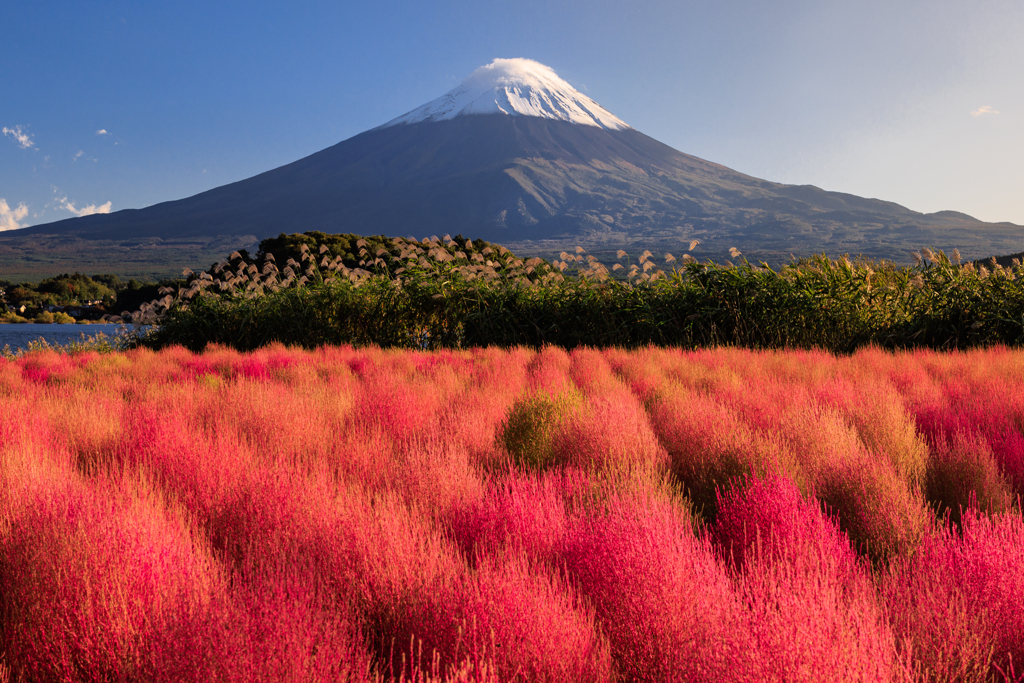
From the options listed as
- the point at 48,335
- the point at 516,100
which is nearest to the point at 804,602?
the point at 48,335

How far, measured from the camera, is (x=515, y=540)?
4.44 ft

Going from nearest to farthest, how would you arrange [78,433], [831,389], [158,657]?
[158,657]
[78,433]
[831,389]

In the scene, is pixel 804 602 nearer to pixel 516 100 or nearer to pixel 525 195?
pixel 525 195

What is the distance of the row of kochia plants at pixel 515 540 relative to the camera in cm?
94

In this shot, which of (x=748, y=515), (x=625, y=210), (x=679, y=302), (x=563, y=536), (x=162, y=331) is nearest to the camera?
(x=563, y=536)

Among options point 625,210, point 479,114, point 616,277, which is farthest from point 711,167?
point 616,277

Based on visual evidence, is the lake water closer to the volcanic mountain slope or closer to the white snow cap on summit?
the volcanic mountain slope

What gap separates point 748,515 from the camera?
152 cm

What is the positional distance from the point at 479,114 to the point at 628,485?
552ft

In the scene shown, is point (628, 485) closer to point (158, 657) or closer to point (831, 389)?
point (158, 657)

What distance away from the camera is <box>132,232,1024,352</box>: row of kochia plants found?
570 centimetres

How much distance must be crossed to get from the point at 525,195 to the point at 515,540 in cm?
14907

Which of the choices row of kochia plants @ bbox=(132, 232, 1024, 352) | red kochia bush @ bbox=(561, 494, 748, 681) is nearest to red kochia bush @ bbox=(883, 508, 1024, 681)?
red kochia bush @ bbox=(561, 494, 748, 681)

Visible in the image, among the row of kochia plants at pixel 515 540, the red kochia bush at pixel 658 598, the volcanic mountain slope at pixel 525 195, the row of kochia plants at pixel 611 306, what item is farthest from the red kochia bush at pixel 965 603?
the volcanic mountain slope at pixel 525 195
